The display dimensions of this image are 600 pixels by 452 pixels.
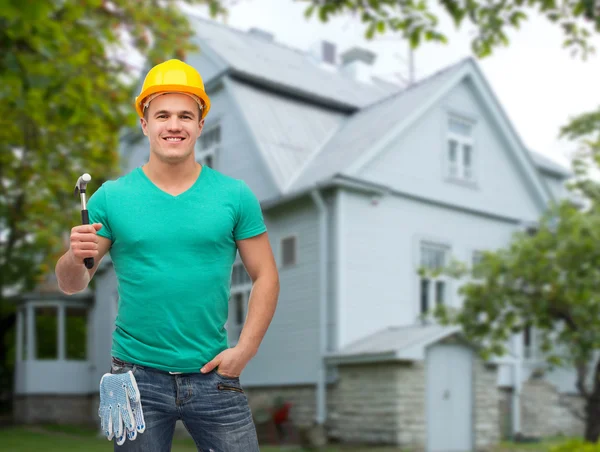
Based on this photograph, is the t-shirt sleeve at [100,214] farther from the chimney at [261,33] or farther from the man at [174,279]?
the chimney at [261,33]

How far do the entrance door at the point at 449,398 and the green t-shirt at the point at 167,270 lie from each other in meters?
13.9

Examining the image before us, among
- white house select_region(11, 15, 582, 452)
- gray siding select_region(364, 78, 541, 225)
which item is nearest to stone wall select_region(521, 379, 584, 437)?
white house select_region(11, 15, 582, 452)

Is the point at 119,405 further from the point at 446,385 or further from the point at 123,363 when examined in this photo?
the point at 446,385

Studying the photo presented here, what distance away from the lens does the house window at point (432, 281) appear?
60.2 ft

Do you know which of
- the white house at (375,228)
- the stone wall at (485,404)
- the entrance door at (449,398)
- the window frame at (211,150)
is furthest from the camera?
the window frame at (211,150)

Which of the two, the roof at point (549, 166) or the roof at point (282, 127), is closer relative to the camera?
the roof at point (282, 127)

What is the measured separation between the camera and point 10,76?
7582 mm

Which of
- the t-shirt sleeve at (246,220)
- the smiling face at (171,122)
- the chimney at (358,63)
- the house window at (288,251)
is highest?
the chimney at (358,63)

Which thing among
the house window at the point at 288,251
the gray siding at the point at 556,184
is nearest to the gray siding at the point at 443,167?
the house window at the point at 288,251

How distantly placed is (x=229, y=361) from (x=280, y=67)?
19.3m

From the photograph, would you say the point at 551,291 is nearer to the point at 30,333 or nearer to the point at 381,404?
the point at 381,404

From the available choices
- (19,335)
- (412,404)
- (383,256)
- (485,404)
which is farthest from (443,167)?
(19,335)

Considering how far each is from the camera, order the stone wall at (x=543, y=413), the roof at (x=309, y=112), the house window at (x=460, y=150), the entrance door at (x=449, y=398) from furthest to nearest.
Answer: the stone wall at (x=543, y=413), the house window at (x=460, y=150), the roof at (x=309, y=112), the entrance door at (x=449, y=398)

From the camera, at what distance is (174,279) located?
2.14 metres
